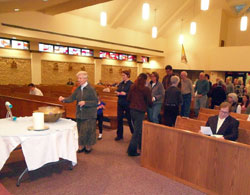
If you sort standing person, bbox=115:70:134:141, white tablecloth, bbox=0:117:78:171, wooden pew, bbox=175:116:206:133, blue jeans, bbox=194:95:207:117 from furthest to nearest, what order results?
blue jeans, bbox=194:95:207:117 < standing person, bbox=115:70:134:141 < wooden pew, bbox=175:116:206:133 < white tablecloth, bbox=0:117:78:171

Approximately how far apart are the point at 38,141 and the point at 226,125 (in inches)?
101

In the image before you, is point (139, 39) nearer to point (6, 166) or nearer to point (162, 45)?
point (162, 45)

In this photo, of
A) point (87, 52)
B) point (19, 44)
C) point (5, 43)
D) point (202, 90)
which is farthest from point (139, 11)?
point (202, 90)

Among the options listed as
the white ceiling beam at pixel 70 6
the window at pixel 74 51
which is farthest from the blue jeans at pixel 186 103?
the window at pixel 74 51

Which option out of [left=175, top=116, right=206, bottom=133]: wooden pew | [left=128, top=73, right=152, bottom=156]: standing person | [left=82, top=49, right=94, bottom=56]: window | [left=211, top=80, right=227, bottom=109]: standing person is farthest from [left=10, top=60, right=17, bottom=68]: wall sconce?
[left=175, top=116, right=206, bottom=133]: wooden pew

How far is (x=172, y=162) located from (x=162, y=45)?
50.4ft

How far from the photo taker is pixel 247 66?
1313 centimetres

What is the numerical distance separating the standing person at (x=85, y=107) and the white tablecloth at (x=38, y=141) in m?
0.79

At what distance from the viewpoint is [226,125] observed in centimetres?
305

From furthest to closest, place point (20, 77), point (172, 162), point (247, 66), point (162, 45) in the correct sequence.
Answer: point (162, 45), point (247, 66), point (20, 77), point (172, 162)

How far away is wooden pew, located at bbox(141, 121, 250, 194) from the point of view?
2.55 meters

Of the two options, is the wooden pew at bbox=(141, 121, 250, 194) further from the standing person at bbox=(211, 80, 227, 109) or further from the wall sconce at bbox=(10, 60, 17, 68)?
the wall sconce at bbox=(10, 60, 17, 68)

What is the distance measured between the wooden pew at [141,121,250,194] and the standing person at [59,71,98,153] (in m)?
1.02

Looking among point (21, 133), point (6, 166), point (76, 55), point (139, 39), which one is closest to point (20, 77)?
point (76, 55)
